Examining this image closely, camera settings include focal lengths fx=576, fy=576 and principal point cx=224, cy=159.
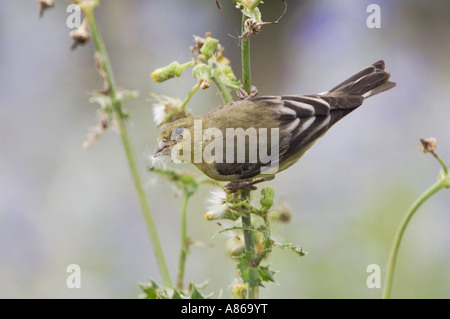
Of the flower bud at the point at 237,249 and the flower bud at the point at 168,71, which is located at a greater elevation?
the flower bud at the point at 168,71

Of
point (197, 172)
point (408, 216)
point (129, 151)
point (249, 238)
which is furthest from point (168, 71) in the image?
point (197, 172)

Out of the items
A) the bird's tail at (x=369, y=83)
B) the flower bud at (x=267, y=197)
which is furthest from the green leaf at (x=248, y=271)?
→ the bird's tail at (x=369, y=83)

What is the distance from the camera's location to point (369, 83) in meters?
2.17

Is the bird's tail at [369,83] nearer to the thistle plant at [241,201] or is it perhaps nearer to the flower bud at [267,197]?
the thistle plant at [241,201]

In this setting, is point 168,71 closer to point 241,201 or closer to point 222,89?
point 222,89

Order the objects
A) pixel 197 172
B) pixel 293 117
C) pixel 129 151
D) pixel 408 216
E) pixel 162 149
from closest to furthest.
→ pixel 408 216, pixel 129 151, pixel 162 149, pixel 293 117, pixel 197 172

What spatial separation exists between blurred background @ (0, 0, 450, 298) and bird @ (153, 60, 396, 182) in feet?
3.38

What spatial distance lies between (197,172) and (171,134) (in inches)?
43.5

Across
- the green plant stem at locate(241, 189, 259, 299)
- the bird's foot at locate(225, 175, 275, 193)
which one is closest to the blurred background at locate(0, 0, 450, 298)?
the bird's foot at locate(225, 175, 275, 193)

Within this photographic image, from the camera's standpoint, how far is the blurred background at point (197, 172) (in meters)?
3.18

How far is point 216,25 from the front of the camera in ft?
14.7

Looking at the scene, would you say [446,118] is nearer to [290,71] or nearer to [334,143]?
[334,143]
